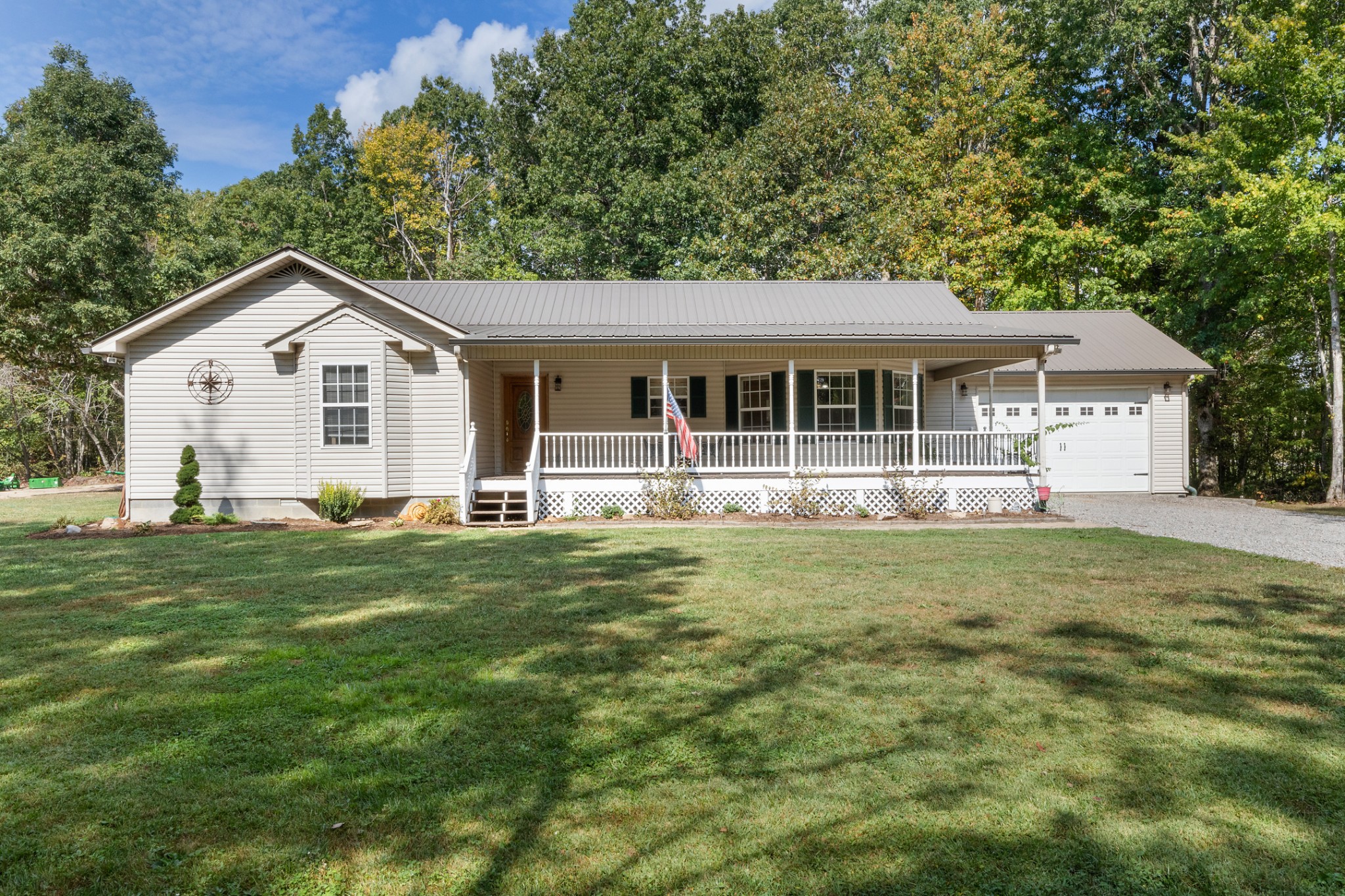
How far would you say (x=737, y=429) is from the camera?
55.2 feet

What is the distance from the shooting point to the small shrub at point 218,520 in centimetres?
1338

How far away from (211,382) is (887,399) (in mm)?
14157

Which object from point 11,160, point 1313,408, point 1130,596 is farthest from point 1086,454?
point 11,160

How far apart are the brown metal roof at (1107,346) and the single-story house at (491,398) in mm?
3719

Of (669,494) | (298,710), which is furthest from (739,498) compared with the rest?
(298,710)

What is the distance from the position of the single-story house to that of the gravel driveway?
1.95m

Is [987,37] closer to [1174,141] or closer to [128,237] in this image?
[1174,141]

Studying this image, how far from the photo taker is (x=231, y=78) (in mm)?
25938

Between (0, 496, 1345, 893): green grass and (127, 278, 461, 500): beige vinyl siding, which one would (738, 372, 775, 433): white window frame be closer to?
(127, 278, 461, 500): beige vinyl siding

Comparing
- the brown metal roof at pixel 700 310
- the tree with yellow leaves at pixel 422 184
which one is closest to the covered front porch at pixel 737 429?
the brown metal roof at pixel 700 310

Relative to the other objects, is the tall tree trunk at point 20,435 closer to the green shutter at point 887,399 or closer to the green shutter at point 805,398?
the green shutter at point 805,398

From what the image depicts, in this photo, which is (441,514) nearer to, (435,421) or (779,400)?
(435,421)

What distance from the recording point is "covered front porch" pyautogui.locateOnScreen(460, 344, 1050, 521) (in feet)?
47.3

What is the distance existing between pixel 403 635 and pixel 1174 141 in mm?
24605
